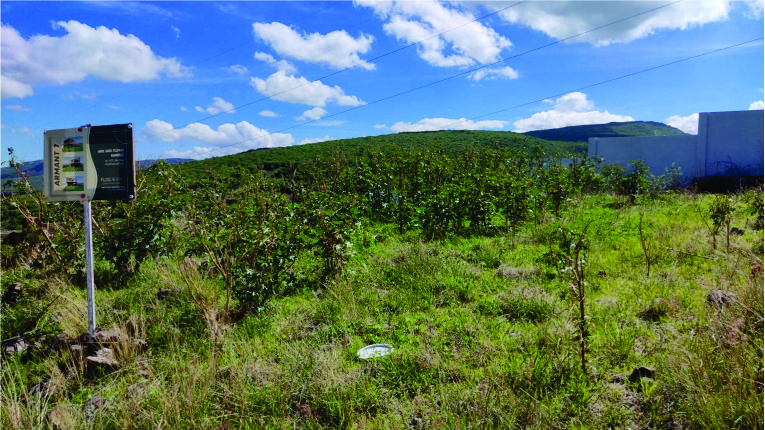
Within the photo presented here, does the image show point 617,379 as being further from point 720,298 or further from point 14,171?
point 14,171

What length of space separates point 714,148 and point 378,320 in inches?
761

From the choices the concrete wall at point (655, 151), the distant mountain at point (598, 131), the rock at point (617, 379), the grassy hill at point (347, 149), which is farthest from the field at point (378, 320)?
the distant mountain at point (598, 131)

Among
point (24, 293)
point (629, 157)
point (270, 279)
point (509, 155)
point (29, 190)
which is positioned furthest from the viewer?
point (629, 157)

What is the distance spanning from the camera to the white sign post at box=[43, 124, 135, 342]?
152 inches

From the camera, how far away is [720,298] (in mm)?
3748

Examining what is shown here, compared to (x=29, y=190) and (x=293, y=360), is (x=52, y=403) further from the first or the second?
(x=29, y=190)

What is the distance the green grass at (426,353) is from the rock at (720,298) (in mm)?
71

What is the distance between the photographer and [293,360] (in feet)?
10.5

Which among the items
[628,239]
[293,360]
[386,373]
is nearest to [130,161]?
[293,360]

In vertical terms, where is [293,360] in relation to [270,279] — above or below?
below

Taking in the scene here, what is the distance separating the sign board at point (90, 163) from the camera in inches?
152

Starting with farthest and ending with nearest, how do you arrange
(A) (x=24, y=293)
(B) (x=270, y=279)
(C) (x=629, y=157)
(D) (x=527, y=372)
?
(C) (x=629, y=157), (A) (x=24, y=293), (B) (x=270, y=279), (D) (x=527, y=372)

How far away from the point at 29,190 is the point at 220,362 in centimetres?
424

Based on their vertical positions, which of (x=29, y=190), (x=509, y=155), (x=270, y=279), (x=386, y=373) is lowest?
(x=386, y=373)
